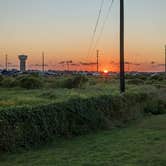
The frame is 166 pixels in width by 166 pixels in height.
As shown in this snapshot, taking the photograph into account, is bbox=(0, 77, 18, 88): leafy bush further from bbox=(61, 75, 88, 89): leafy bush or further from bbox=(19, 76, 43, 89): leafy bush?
bbox=(61, 75, 88, 89): leafy bush

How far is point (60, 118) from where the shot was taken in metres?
16.4

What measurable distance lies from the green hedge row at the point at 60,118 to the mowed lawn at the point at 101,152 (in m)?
0.44

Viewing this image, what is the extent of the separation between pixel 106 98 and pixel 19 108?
731cm

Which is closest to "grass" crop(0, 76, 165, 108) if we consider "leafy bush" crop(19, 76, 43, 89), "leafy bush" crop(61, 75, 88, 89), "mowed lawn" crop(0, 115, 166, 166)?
"mowed lawn" crop(0, 115, 166, 166)

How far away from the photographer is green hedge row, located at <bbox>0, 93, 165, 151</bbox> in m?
13.6

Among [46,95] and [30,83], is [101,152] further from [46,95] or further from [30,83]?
[30,83]

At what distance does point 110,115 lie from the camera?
827 inches

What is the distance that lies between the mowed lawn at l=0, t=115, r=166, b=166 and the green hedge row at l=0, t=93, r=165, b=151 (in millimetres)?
436

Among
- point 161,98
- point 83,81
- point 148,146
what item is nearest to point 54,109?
point 148,146

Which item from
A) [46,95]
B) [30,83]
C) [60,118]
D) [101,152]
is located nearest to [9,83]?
[30,83]

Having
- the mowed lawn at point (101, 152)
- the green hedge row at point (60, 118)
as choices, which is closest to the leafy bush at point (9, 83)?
the green hedge row at point (60, 118)

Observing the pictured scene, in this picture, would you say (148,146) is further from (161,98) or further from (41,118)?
(161,98)

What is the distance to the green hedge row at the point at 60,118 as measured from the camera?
13.6m

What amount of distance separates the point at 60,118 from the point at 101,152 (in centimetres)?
375
